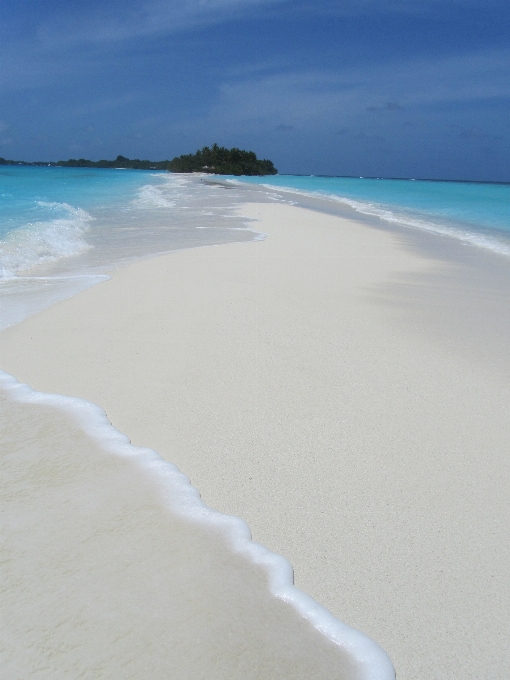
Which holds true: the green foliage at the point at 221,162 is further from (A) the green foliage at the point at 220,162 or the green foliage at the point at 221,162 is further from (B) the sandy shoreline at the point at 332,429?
(B) the sandy shoreline at the point at 332,429

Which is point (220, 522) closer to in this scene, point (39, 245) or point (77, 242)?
point (39, 245)

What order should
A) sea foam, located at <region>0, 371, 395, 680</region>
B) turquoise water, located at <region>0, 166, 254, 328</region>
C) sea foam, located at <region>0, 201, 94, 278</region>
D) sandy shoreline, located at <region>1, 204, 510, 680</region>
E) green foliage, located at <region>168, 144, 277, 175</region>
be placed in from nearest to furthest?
sea foam, located at <region>0, 371, 395, 680</region> < sandy shoreline, located at <region>1, 204, 510, 680</region> < turquoise water, located at <region>0, 166, 254, 328</region> < sea foam, located at <region>0, 201, 94, 278</region> < green foliage, located at <region>168, 144, 277, 175</region>

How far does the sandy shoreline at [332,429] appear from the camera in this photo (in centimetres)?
193

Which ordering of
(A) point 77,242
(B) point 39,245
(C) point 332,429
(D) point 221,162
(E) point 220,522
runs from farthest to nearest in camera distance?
(D) point 221,162 → (A) point 77,242 → (B) point 39,245 → (C) point 332,429 → (E) point 220,522

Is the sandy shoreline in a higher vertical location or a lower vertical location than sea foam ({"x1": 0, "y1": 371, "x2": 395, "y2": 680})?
higher

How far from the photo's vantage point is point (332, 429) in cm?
296

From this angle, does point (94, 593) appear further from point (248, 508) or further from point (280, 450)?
point (280, 450)

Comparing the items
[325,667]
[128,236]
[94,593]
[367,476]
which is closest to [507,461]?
[367,476]

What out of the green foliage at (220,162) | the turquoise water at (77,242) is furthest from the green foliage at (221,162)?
the turquoise water at (77,242)

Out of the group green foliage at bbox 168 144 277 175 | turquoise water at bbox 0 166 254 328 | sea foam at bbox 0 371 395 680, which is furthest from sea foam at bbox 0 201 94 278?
green foliage at bbox 168 144 277 175

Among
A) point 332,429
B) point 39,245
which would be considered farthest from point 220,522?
point 39,245

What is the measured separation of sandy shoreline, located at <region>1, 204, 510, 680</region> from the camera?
75.9 inches

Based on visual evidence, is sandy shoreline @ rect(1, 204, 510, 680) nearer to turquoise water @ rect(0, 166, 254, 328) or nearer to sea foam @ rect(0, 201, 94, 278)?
turquoise water @ rect(0, 166, 254, 328)

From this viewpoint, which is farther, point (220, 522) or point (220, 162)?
point (220, 162)
